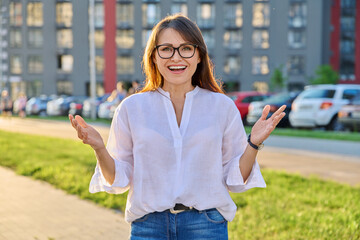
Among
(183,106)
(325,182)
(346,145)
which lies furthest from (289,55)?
(183,106)

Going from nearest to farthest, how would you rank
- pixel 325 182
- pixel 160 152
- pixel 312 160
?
pixel 160 152 → pixel 325 182 → pixel 312 160

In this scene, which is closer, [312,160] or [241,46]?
[312,160]

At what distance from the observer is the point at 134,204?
7.78 feet

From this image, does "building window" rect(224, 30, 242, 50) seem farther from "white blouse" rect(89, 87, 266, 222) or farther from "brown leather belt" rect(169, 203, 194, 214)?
"brown leather belt" rect(169, 203, 194, 214)

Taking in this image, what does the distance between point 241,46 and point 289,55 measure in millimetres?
5647

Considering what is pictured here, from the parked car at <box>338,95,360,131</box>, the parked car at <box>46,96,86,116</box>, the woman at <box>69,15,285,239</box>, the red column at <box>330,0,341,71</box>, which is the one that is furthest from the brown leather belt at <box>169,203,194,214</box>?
the red column at <box>330,0,341,71</box>

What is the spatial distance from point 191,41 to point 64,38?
54.2 metres

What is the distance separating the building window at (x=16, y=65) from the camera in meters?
61.4

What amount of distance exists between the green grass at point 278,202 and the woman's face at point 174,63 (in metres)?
2.48

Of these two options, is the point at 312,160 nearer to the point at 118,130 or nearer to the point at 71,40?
the point at 118,130

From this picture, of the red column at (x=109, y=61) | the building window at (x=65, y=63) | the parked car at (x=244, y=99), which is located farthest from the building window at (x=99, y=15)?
the parked car at (x=244, y=99)

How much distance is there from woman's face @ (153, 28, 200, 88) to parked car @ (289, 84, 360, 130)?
15.4m

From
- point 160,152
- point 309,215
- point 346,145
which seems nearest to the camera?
point 160,152

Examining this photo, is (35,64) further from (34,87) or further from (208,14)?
(208,14)
